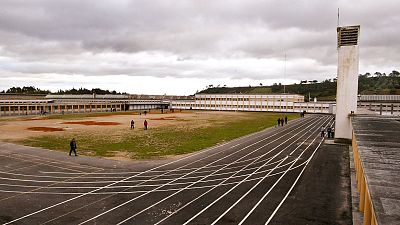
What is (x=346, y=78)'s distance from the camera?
3325 centimetres

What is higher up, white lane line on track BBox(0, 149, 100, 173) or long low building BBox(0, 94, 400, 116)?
long low building BBox(0, 94, 400, 116)

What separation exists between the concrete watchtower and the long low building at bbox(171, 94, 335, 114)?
66852 millimetres

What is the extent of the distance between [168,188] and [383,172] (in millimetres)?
10670

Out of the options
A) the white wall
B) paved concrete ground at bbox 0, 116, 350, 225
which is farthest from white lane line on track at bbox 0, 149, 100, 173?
the white wall

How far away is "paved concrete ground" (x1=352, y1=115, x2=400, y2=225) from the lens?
766cm

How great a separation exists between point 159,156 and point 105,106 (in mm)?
83924

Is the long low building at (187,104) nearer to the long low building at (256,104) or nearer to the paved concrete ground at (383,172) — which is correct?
the long low building at (256,104)

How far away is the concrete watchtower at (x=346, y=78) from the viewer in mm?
32719

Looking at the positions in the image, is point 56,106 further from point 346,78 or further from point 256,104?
point 346,78

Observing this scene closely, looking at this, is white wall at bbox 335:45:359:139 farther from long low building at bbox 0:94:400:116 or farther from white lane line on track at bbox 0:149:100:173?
long low building at bbox 0:94:400:116

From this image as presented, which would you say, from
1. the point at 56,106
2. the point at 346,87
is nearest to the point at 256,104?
the point at 56,106

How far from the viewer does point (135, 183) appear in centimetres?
1828

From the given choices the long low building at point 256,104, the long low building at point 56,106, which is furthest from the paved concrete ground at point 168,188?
the long low building at point 256,104

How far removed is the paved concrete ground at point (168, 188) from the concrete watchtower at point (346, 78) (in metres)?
7.28
